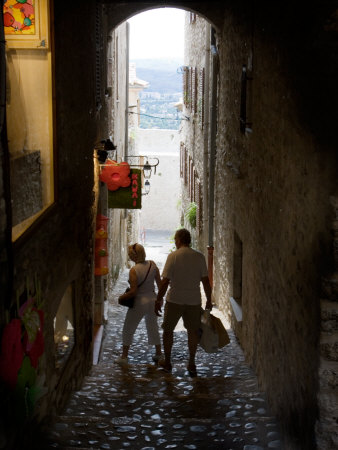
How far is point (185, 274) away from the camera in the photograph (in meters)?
6.40

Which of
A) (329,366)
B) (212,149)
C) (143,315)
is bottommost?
(143,315)

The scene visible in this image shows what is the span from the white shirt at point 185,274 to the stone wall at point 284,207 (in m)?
0.63

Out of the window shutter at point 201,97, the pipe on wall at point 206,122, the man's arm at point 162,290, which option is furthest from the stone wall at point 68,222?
the window shutter at point 201,97

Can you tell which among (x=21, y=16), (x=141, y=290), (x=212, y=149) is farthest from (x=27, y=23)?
(x=212, y=149)

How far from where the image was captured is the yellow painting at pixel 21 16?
5.52 meters

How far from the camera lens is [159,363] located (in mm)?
7191

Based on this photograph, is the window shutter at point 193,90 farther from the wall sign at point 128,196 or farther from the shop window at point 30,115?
the shop window at point 30,115

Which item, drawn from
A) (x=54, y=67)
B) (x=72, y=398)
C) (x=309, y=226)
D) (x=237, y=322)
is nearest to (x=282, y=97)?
(x=309, y=226)

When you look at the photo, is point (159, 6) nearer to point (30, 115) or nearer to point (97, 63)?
point (97, 63)

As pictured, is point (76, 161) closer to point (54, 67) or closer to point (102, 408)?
point (54, 67)

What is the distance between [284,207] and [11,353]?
7.71 ft

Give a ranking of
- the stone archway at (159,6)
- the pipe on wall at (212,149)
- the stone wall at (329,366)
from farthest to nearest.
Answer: the pipe on wall at (212,149) → the stone archway at (159,6) → the stone wall at (329,366)

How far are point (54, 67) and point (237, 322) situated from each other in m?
4.50

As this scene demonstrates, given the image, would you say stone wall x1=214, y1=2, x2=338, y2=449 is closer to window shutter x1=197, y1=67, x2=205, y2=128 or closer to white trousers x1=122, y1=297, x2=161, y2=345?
white trousers x1=122, y1=297, x2=161, y2=345
